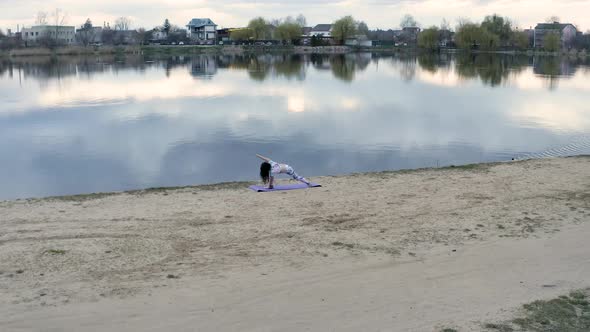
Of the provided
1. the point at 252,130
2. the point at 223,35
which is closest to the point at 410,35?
the point at 223,35

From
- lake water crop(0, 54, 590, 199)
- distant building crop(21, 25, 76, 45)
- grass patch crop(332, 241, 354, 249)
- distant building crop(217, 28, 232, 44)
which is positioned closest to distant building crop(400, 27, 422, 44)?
distant building crop(217, 28, 232, 44)

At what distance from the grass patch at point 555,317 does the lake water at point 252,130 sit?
732 cm

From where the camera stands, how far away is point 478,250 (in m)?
6.98

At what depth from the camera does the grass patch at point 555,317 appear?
16.1ft

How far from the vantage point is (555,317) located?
16.8ft

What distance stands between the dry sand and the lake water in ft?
10.4

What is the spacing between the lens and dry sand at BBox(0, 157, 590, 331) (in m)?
5.33

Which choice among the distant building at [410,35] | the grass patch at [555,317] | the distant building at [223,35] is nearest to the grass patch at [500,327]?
the grass patch at [555,317]

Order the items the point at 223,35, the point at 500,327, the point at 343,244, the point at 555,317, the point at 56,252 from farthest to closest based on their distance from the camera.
→ the point at 223,35
the point at 343,244
the point at 56,252
the point at 555,317
the point at 500,327

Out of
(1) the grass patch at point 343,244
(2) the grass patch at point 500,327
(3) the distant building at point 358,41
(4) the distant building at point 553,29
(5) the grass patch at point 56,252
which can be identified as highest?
(4) the distant building at point 553,29

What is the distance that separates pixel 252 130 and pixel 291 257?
38.3ft

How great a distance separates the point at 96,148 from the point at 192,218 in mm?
8181

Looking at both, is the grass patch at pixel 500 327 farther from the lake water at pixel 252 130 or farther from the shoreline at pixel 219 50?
the shoreline at pixel 219 50

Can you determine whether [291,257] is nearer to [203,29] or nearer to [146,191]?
[146,191]
